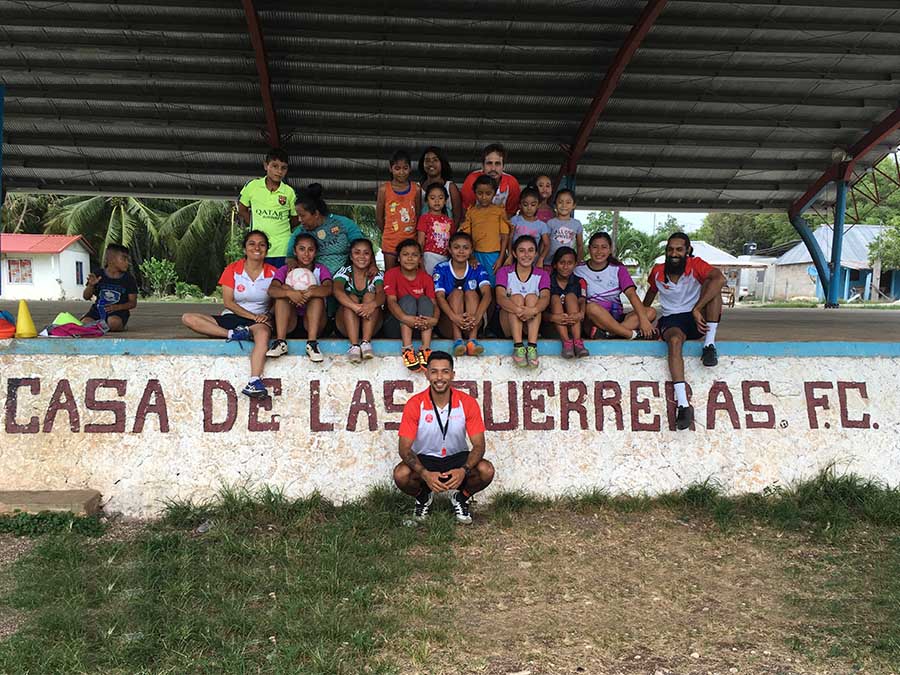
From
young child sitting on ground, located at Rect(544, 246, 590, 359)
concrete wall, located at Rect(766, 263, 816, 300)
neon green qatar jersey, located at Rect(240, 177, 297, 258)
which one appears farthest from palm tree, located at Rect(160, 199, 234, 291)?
concrete wall, located at Rect(766, 263, 816, 300)

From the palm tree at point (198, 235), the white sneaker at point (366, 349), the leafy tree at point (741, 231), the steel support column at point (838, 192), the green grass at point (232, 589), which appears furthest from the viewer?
the leafy tree at point (741, 231)

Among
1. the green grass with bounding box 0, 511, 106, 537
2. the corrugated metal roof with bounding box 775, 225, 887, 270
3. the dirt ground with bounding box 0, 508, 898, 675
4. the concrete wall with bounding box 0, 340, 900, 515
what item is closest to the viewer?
the dirt ground with bounding box 0, 508, 898, 675

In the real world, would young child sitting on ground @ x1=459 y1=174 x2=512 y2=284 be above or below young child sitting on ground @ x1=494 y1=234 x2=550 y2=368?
above

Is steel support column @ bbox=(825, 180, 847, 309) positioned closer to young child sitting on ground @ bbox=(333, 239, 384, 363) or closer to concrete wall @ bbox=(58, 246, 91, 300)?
young child sitting on ground @ bbox=(333, 239, 384, 363)

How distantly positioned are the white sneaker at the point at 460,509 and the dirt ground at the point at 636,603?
13 centimetres

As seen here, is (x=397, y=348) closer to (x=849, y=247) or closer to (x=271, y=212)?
(x=271, y=212)

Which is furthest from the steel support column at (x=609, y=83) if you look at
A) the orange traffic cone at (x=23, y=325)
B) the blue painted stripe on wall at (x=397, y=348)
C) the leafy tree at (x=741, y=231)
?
the leafy tree at (x=741, y=231)

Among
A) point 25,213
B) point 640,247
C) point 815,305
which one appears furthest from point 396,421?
point 25,213

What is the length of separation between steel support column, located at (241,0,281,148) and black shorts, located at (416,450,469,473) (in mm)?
5767

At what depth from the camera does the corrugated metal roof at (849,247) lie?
3473 centimetres

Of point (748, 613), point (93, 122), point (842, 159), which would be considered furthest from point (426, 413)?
point (842, 159)

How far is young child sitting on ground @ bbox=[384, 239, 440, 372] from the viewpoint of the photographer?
500cm

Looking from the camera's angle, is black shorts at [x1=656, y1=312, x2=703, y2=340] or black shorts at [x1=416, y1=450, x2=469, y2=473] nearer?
black shorts at [x1=416, y1=450, x2=469, y2=473]

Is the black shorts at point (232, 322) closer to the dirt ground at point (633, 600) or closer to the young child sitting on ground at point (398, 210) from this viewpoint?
the young child sitting on ground at point (398, 210)
